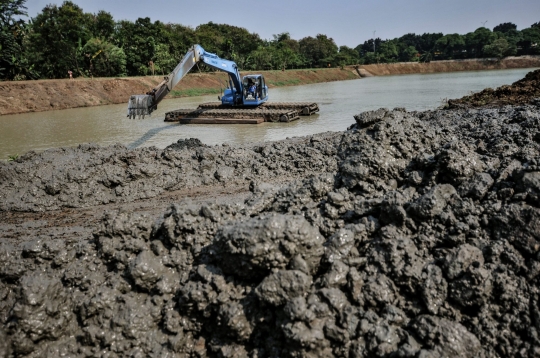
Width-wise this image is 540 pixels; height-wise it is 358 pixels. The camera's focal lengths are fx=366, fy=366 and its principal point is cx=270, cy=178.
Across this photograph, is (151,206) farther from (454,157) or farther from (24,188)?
(454,157)

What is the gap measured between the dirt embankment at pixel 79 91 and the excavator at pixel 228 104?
1.92m

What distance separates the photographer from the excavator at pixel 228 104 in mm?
12766

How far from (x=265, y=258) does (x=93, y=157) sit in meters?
5.66

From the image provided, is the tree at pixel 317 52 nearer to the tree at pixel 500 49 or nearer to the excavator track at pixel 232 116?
the tree at pixel 500 49

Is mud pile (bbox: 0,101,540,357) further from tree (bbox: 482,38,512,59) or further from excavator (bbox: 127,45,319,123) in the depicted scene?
tree (bbox: 482,38,512,59)

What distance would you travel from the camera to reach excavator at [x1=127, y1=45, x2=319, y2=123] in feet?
41.9

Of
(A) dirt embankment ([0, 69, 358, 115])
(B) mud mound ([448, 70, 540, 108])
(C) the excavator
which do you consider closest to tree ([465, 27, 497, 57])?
(A) dirt embankment ([0, 69, 358, 115])

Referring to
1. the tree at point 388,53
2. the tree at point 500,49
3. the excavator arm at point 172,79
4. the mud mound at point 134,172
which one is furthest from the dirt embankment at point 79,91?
the tree at point 500,49

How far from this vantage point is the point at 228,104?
18.9 meters

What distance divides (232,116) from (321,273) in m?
14.2

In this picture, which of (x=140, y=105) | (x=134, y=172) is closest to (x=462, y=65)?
(x=140, y=105)

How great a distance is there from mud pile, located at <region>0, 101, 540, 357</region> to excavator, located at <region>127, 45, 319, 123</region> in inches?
368

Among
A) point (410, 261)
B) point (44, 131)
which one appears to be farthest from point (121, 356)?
point (44, 131)

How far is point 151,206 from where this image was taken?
235 inches
